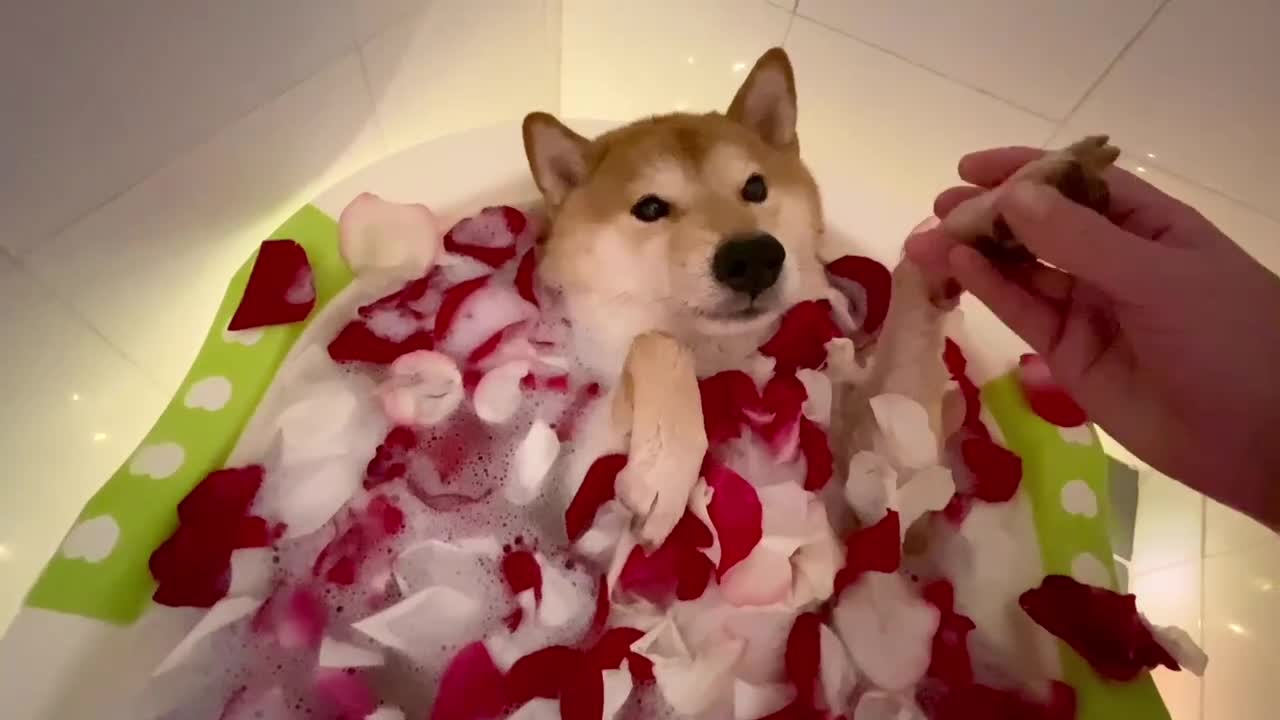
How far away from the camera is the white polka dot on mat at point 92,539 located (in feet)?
2.64

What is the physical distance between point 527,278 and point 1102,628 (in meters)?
0.60

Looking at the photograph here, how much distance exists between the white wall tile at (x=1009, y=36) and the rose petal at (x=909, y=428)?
0.49 metres

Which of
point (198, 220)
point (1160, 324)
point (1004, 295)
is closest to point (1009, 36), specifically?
point (1004, 295)

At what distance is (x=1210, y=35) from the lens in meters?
0.96

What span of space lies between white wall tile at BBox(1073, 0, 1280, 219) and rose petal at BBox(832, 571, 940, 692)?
592 millimetres

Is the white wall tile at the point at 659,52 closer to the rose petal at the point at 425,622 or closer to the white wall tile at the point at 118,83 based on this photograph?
the white wall tile at the point at 118,83

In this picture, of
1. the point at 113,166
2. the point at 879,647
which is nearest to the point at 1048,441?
the point at 879,647

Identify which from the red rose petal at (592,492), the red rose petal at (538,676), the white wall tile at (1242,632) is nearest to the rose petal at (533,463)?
the red rose petal at (592,492)

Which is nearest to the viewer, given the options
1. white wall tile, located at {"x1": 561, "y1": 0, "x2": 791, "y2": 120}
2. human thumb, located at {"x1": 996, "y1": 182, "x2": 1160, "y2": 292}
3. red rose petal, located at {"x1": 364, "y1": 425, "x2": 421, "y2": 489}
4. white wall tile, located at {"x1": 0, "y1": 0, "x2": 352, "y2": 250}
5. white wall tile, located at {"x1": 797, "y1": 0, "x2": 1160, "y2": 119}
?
human thumb, located at {"x1": 996, "y1": 182, "x2": 1160, "y2": 292}

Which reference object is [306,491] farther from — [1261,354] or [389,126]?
[1261,354]

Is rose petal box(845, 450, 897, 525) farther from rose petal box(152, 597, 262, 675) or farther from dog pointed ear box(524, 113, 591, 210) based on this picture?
rose petal box(152, 597, 262, 675)

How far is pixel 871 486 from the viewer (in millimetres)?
813

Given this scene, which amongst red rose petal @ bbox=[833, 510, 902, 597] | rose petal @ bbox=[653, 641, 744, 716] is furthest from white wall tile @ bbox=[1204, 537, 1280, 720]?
rose petal @ bbox=[653, 641, 744, 716]

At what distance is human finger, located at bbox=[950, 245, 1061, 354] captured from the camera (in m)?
0.71
